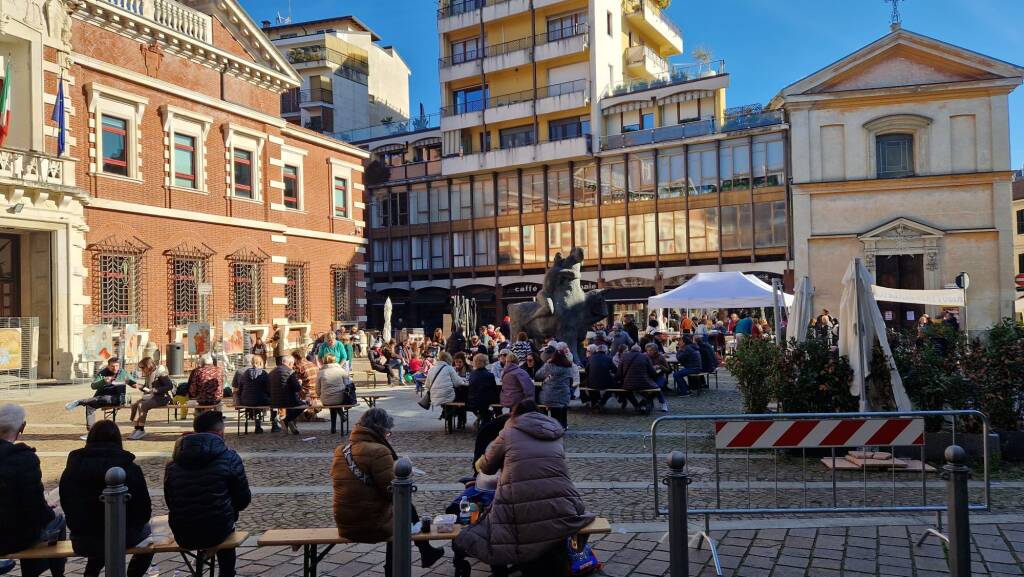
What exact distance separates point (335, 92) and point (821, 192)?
31922 millimetres

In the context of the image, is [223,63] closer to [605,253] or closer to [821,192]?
[605,253]

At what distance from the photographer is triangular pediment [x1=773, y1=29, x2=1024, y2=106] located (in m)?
31.6

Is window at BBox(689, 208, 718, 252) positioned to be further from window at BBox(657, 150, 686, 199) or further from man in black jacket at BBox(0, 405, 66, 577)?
man in black jacket at BBox(0, 405, 66, 577)

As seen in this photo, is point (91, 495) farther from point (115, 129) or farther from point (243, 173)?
point (243, 173)

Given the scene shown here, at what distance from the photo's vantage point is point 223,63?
27281 millimetres

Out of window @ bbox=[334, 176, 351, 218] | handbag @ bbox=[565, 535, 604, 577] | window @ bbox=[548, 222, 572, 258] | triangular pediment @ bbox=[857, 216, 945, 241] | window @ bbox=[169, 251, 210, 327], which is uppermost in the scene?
window @ bbox=[334, 176, 351, 218]

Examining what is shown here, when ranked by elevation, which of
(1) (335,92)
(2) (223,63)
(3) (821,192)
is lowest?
(3) (821,192)

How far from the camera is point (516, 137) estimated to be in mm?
43094

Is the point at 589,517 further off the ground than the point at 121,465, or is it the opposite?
the point at 121,465

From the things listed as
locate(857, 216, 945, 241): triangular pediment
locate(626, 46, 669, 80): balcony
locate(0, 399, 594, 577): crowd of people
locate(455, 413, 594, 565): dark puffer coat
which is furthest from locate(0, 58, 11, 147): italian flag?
locate(857, 216, 945, 241): triangular pediment

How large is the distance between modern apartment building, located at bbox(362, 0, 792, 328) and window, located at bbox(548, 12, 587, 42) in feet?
0.38

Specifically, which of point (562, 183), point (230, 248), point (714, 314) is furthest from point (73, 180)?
point (714, 314)

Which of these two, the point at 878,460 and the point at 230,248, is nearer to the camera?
the point at 878,460

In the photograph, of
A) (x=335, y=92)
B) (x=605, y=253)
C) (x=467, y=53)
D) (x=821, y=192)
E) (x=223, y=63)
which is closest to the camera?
(x=223, y=63)
